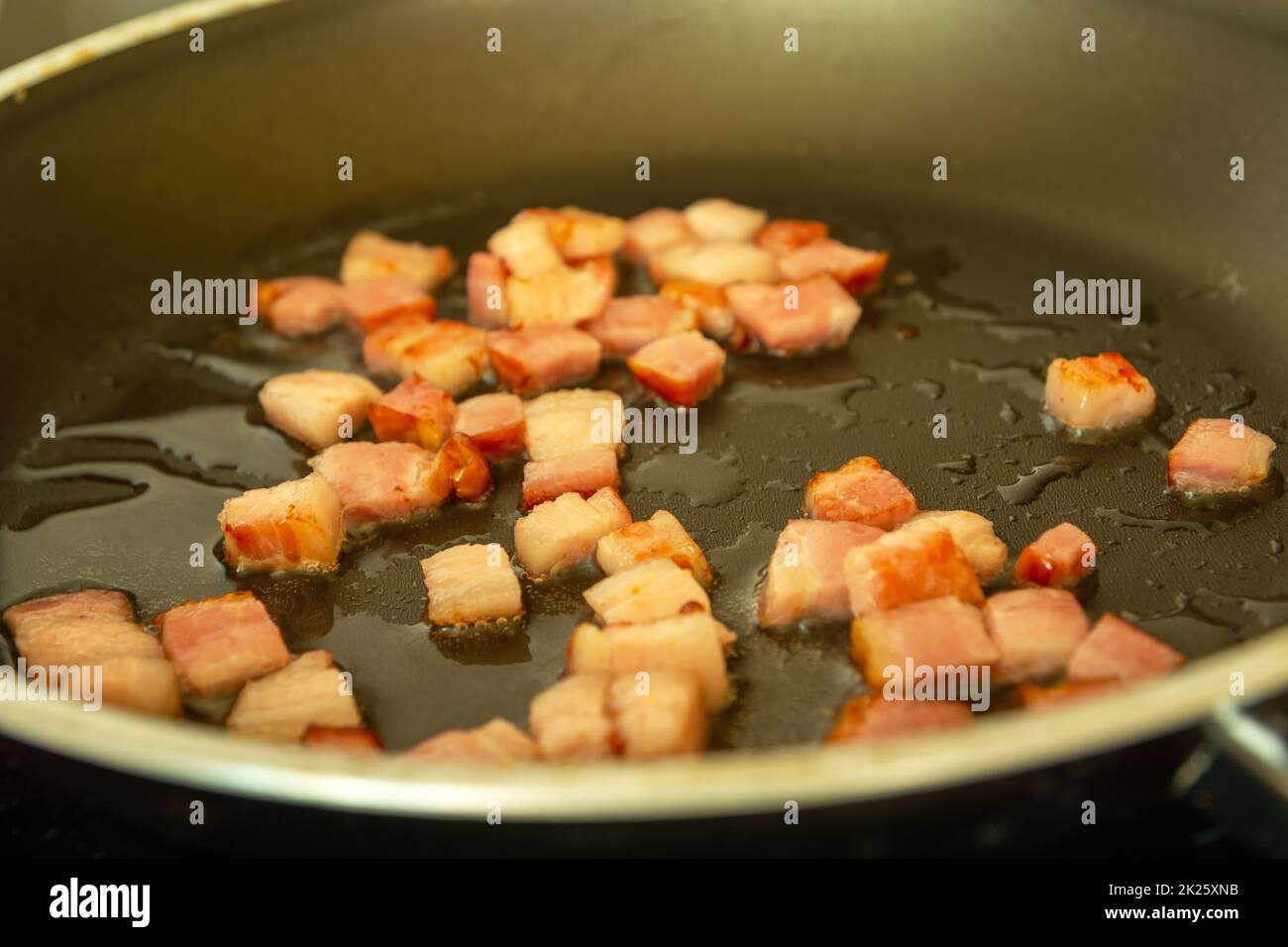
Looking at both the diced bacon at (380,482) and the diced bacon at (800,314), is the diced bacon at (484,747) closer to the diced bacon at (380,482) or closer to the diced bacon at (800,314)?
the diced bacon at (380,482)

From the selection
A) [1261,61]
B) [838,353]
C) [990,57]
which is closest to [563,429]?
[838,353]

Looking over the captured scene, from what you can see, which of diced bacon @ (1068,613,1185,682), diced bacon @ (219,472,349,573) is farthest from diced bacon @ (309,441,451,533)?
diced bacon @ (1068,613,1185,682)

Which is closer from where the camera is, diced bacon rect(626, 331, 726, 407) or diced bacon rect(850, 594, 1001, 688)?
diced bacon rect(850, 594, 1001, 688)

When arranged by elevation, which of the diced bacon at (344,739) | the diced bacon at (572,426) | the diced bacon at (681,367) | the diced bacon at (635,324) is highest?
the diced bacon at (635,324)

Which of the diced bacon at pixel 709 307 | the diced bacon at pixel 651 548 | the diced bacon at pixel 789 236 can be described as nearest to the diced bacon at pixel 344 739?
the diced bacon at pixel 651 548

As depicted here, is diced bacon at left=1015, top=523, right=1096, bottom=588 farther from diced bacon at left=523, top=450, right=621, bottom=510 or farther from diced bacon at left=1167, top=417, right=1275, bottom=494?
diced bacon at left=523, top=450, right=621, bottom=510

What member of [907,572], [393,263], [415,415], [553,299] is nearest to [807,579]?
[907,572]

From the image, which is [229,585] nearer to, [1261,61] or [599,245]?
[599,245]
